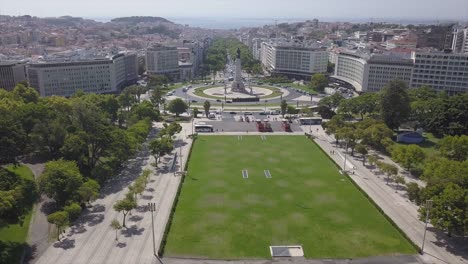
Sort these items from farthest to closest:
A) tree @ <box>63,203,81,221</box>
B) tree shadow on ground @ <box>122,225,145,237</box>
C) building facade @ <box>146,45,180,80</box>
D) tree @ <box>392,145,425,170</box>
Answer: building facade @ <box>146,45,180,80</box>
tree @ <box>392,145,425,170</box>
tree @ <box>63,203,81,221</box>
tree shadow on ground @ <box>122,225,145,237</box>

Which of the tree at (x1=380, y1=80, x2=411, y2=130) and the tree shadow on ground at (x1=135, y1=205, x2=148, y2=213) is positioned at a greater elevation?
the tree at (x1=380, y1=80, x2=411, y2=130)

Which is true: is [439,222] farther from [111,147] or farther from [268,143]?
[111,147]

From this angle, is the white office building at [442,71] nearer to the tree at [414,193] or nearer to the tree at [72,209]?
the tree at [414,193]

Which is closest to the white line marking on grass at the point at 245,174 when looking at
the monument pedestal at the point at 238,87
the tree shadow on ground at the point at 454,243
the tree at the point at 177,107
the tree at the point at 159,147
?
the tree at the point at 159,147

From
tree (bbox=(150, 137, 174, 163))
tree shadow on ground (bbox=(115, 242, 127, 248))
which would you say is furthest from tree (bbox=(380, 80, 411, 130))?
tree shadow on ground (bbox=(115, 242, 127, 248))

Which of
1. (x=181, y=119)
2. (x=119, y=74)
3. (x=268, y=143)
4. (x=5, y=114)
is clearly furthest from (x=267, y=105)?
(x=5, y=114)

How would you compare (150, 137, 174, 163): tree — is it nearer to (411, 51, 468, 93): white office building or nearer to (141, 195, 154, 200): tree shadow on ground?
(141, 195, 154, 200): tree shadow on ground
